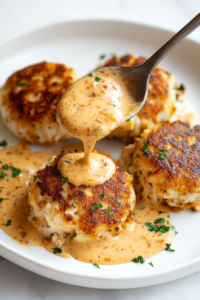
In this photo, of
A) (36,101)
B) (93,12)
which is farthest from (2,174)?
(93,12)

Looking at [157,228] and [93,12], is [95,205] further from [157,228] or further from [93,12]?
[93,12]

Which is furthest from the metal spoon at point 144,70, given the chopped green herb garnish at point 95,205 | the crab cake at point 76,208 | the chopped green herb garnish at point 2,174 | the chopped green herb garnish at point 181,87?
the chopped green herb garnish at point 2,174

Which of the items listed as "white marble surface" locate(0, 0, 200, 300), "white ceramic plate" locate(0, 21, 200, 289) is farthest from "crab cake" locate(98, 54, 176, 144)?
"white marble surface" locate(0, 0, 200, 300)

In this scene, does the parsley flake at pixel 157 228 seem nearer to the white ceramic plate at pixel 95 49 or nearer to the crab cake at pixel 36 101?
the white ceramic plate at pixel 95 49

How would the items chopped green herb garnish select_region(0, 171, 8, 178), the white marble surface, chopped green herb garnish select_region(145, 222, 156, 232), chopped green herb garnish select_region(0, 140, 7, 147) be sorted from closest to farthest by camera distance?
chopped green herb garnish select_region(145, 222, 156, 232)
chopped green herb garnish select_region(0, 171, 8, 178)
chopped green herb garnish select_region(0, 140, 7, 147)
the white marble surface

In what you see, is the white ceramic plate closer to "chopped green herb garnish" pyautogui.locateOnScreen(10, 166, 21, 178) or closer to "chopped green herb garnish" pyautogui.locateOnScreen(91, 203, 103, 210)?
"chopped green herb garnish" pyautogui.locateOnScreen(10, 166, 21, 178)
